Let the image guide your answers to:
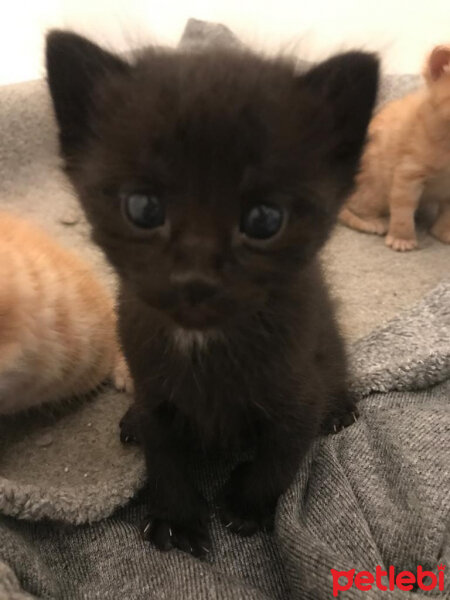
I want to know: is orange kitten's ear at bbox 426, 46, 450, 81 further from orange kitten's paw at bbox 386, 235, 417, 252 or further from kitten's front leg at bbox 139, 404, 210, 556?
kitten's front leg at bbox 139, 404, 210, 556

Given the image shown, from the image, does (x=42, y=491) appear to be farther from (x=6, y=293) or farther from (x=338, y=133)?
(x=338, y=133)

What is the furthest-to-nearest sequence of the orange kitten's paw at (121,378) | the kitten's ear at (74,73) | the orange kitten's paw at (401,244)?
the orange kitten's paw at (401,244) → the orange kitten's paw at (121,378) → the kitten's ear at (74,73)

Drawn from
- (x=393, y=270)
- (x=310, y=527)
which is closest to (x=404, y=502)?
(x=310, y=527)

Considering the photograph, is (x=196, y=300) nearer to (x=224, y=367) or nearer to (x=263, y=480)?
(x=224, y=367)

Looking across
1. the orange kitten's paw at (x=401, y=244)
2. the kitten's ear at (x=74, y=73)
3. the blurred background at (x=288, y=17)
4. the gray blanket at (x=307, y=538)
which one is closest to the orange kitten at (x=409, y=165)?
the orange kitten's paw at (x=401, y=244)

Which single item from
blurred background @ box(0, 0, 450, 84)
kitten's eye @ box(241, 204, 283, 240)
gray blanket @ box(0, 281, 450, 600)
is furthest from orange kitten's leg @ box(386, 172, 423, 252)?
kitten's eye @ box(241, 204, 283, 240)

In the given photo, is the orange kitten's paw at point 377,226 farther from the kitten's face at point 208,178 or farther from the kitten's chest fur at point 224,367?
the kitten's face at point 208,178

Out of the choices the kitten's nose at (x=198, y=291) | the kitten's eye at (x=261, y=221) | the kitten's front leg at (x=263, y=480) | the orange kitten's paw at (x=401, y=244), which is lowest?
the orange kitten's paw at (x=401, y=244)
